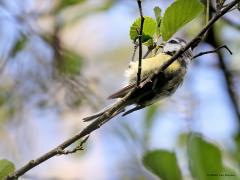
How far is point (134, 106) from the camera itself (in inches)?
44.6

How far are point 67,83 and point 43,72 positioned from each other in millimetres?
395

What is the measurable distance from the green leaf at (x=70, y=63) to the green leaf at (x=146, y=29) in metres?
0.75

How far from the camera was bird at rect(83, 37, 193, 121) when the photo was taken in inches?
43.0

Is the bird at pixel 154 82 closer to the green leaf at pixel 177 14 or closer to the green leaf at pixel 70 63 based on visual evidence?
the green leaf at pixel 177 14

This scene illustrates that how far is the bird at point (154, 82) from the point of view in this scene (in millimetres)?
1093

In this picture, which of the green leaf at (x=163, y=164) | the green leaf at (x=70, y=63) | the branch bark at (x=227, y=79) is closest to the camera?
the green leaf at (x=163, y=164)

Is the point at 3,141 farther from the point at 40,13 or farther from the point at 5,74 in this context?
the point at 40,13

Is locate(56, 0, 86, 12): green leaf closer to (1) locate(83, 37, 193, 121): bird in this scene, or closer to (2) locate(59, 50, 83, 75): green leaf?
→ (2) locate(59, 50, 83, 75): green leaf

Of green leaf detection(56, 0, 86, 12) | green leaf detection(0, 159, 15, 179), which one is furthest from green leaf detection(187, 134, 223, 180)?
green leaf detection(56, 0, 86, 12)

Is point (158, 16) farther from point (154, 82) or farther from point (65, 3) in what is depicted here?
point (65, 3)

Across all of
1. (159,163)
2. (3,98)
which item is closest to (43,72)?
(3,98)

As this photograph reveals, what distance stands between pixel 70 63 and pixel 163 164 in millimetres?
845

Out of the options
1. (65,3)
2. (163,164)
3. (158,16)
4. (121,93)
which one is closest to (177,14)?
(158,16)

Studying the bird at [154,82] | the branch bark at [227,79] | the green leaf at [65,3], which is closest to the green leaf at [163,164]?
the bird at [154,82]
